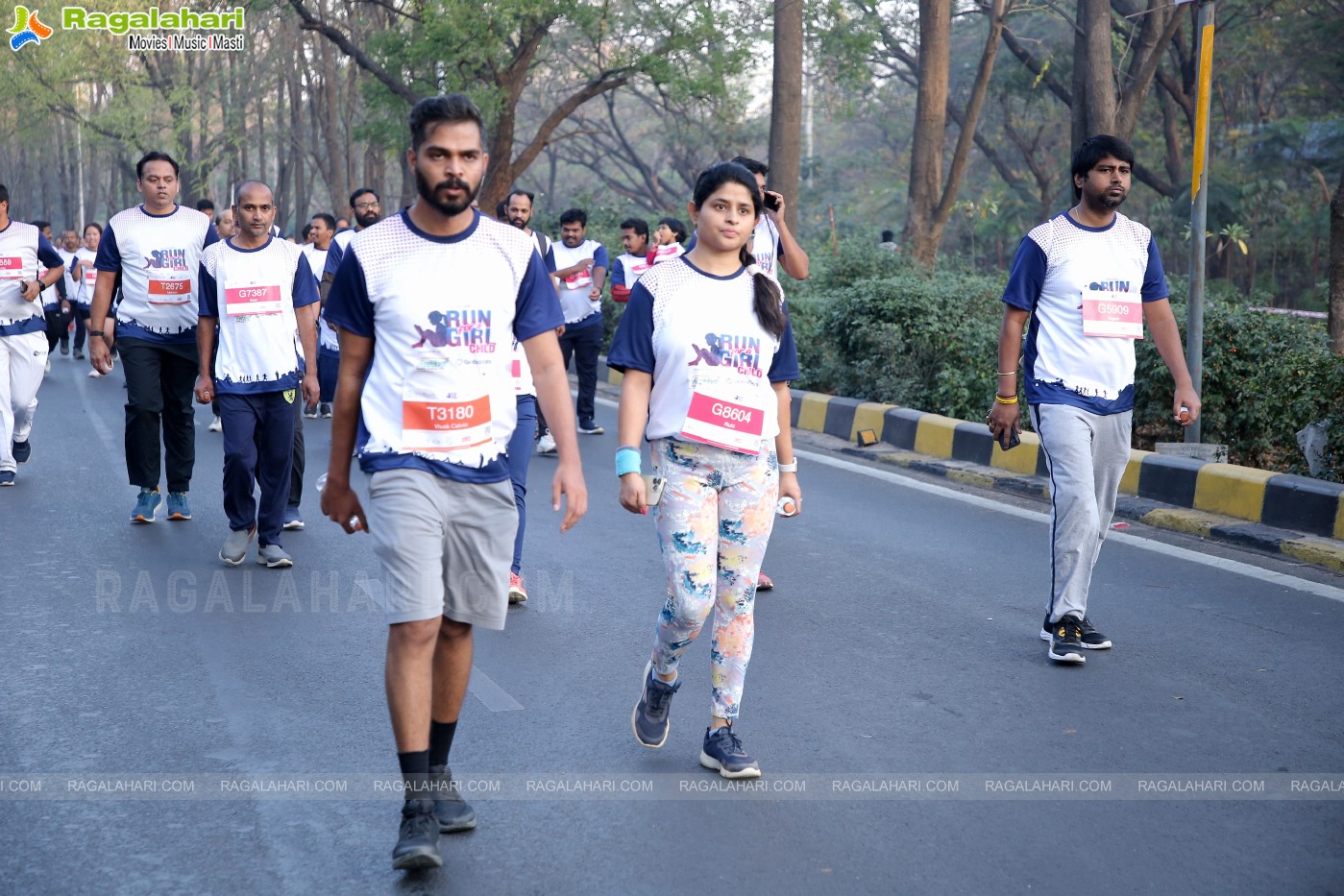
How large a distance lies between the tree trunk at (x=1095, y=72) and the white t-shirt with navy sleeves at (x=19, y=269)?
11.5 meters

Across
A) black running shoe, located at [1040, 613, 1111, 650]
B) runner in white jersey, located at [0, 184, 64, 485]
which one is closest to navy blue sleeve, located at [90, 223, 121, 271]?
runner in white jersey, located at [0, 184, 64, 485]

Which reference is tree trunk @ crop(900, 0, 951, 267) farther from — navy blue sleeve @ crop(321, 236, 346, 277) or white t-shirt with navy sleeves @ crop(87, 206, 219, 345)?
white t-shirt with navy sleeves @ crop(87, 206, 219, 345)

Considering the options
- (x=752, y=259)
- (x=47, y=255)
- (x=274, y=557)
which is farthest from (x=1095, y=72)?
(x=752, y=259)

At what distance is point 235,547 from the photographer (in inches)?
296

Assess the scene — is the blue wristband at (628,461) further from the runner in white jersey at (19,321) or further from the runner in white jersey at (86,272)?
the runner in white jersey at (86,272)

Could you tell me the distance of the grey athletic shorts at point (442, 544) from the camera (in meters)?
3.70

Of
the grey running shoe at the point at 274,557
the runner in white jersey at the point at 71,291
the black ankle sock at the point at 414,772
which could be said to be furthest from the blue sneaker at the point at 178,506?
the runner in white jersey at the point at 71,291

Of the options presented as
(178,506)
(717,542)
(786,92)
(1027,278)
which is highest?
(786,92)

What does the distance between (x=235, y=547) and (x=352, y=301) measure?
4.02m

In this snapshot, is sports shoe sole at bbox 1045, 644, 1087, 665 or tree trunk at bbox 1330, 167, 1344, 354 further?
tree trunk at bbox 1330, 167, 1344, 354

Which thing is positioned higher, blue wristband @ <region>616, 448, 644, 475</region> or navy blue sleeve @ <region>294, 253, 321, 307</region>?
navy blue sleeve @ <region>294, 253, 321, 307</region>

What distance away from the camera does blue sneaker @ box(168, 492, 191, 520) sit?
8.73 metres

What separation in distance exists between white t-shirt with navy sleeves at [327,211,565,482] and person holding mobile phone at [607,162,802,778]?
58cm

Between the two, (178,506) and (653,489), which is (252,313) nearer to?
(178,506)
